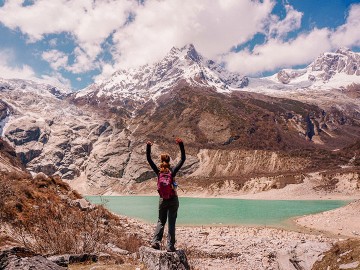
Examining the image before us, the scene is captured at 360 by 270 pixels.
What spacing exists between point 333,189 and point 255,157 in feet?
278

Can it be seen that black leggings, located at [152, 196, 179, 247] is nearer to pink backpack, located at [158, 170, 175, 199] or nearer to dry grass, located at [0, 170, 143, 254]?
pink backpack, located at [158, 170, 175, 199]

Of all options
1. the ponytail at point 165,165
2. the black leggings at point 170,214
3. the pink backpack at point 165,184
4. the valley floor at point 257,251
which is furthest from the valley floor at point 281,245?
the ponytail at point 165,165

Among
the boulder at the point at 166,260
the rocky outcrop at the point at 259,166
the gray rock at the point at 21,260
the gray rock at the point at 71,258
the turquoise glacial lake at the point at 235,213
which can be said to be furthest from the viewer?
the rocky outcrop at the point at 259,166

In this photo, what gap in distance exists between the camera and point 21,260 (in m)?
7.25

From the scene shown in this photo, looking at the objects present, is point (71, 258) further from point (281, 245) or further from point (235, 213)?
point (235, 213)

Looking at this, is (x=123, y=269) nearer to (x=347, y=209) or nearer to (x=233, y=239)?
(x=233, y=239)

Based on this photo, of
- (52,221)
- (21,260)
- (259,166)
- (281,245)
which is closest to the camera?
(21,260)

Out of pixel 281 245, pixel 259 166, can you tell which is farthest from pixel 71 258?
pixel 259 166

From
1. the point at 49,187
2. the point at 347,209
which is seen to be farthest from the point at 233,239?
the point at 347,209

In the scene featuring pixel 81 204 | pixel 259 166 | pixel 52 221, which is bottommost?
pixel 81 204

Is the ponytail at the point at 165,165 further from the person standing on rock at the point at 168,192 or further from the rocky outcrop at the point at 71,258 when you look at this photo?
the rocky outcrop at the point at 71,258

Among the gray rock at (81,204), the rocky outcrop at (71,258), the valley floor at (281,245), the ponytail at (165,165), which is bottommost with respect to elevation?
the valley floor at (281,245)

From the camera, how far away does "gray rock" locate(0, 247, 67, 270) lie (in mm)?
7117

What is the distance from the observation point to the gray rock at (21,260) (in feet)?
23.4
